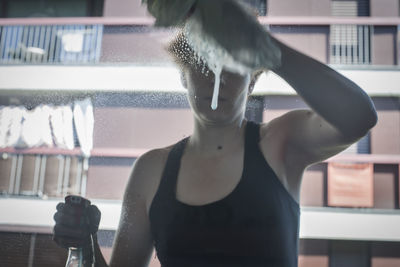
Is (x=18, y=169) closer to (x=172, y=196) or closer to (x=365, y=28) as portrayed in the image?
(x=172, y=196)

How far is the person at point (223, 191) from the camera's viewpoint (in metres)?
0.53

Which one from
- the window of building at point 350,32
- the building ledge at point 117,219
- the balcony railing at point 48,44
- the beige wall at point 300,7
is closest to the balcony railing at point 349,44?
the window of building at point 350,32

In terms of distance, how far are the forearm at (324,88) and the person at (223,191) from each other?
70 millimetres

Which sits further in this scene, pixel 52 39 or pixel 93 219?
pixel 52 39

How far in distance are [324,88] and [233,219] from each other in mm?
252

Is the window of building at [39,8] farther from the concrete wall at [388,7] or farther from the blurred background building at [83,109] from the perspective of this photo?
the concrete wall at [388,7]

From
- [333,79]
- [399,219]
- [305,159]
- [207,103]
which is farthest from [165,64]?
[399,219]

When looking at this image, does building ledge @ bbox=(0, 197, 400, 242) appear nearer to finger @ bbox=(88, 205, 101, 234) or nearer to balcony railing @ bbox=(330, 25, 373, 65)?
finger @ bbox=(88, 205, 101, 234)

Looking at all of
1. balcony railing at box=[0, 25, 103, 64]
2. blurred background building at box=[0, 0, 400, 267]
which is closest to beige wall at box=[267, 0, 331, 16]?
blurred background building at box=[0, 0, 400, 267]

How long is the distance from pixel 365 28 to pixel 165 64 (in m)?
1.45

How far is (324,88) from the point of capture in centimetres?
37

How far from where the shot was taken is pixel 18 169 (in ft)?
3.29

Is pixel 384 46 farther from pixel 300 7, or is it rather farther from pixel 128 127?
pixel 128 127

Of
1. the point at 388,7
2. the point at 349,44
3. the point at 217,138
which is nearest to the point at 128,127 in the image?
the point at 217,138
